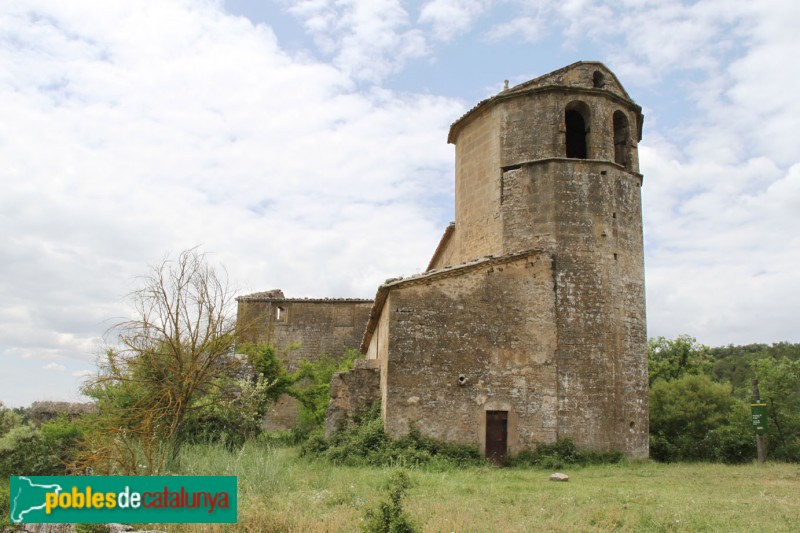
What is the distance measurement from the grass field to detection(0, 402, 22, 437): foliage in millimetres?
6311

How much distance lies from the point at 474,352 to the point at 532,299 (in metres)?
2.23

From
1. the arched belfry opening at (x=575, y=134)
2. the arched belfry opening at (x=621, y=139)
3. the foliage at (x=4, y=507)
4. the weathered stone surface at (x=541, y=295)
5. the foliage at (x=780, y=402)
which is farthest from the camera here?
the foliage at (x=780, y=402)

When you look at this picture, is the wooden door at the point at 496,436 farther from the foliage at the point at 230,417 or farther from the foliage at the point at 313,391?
the foliage at the point at 313,391

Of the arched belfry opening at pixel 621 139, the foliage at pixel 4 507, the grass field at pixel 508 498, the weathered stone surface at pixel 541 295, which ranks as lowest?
the foliage at pixel 4 507

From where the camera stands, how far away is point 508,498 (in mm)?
10461

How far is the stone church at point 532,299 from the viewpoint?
51.2ft

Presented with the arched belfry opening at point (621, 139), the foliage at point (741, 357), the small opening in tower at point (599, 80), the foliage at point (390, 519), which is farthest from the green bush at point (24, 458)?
the foliage at point (741, 357)

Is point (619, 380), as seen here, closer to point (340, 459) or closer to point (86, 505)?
point (340, 459)

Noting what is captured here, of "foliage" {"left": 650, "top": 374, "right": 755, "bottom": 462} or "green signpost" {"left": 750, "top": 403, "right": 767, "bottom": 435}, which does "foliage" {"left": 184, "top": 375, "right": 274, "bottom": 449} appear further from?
"green signpost" {"left": 750, "top": 403, "right": 767, "bottom": 435}

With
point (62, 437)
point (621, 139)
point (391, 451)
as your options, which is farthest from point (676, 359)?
point (62, 437)

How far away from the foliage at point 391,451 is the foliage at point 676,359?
1656cm

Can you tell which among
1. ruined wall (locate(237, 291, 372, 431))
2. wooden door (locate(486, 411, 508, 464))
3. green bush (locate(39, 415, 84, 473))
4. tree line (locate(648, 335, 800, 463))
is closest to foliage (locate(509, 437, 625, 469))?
wooden door (locate(486, 411, 508, 464))

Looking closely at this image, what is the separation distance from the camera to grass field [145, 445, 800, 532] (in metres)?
8.28

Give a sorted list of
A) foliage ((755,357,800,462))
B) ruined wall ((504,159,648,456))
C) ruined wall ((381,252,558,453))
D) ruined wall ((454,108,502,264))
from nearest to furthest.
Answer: ruined wall ((381,252,558,453)), ruined wall ((504,159,648,456)), ruined wall ((454,108,502,264)), foliage ((755,357,800,462))
